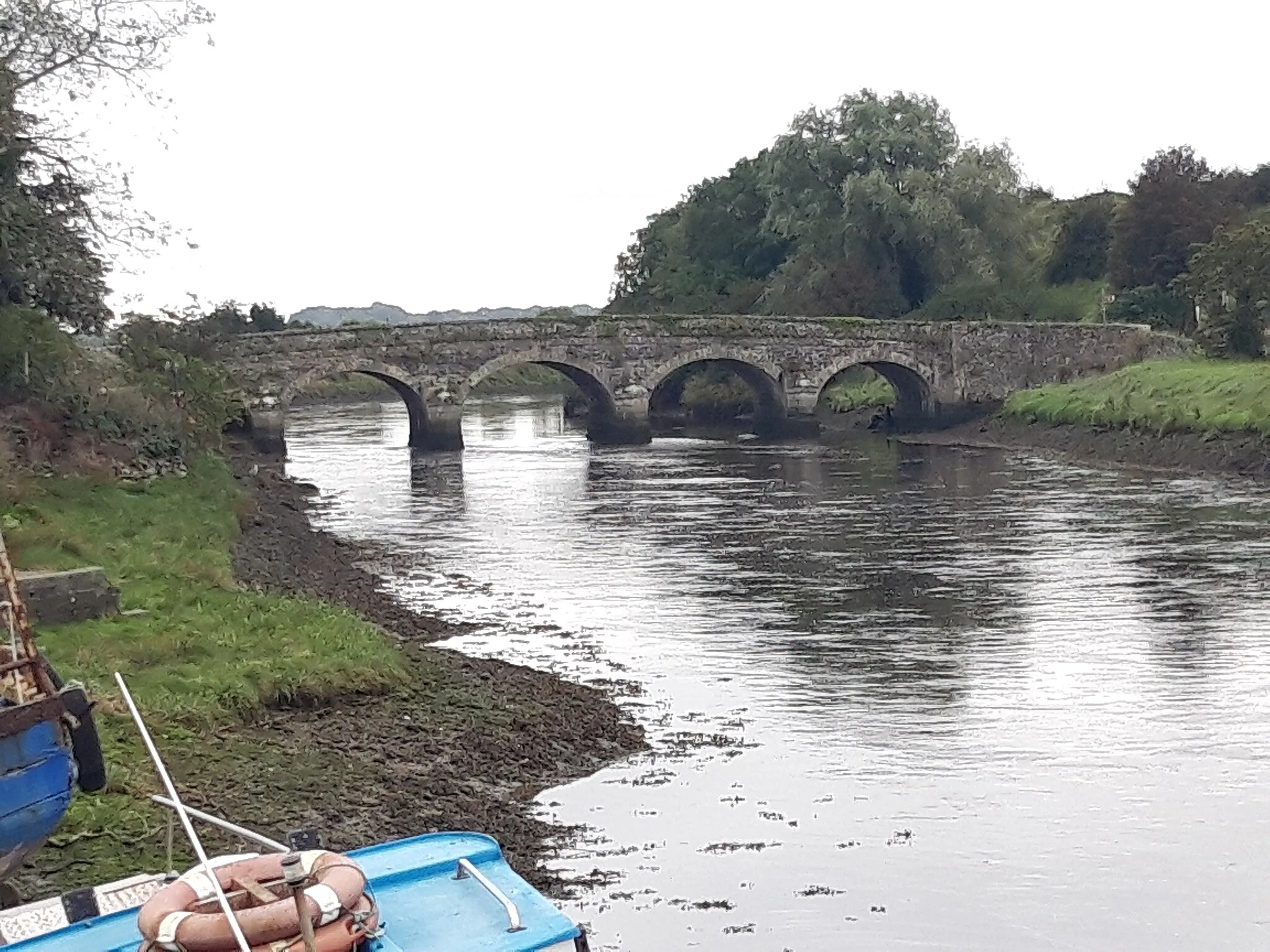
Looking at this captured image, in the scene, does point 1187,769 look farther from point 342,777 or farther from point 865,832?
point 342,777

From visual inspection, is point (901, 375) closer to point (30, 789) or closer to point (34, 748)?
point (34, 748)

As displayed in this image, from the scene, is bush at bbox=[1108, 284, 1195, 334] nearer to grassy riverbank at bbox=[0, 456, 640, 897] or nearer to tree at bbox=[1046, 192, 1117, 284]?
tree at bbox=[1046, 192, 1117, 284]

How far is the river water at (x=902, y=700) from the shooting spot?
10617mm

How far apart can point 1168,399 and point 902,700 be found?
30930 millimetres

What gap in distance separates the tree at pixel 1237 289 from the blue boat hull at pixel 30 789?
41.6 m

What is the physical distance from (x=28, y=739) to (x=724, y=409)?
61.3 m

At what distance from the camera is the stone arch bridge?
52750 millimetres

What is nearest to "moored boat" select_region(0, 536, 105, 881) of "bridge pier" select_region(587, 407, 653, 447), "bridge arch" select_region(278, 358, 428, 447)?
"bridge arch" select_region(278, 358, 428, 447)

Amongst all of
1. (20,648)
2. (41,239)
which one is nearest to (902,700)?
(20,648)

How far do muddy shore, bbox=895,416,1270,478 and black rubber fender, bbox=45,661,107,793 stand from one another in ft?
106

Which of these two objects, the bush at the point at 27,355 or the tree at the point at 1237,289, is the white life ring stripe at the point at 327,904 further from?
the tree at the point at 1237,289

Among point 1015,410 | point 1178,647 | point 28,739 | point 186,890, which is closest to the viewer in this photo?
point 186,890

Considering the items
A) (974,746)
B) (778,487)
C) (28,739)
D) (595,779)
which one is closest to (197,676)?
(595,779)

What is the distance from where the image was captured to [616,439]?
5725cm
